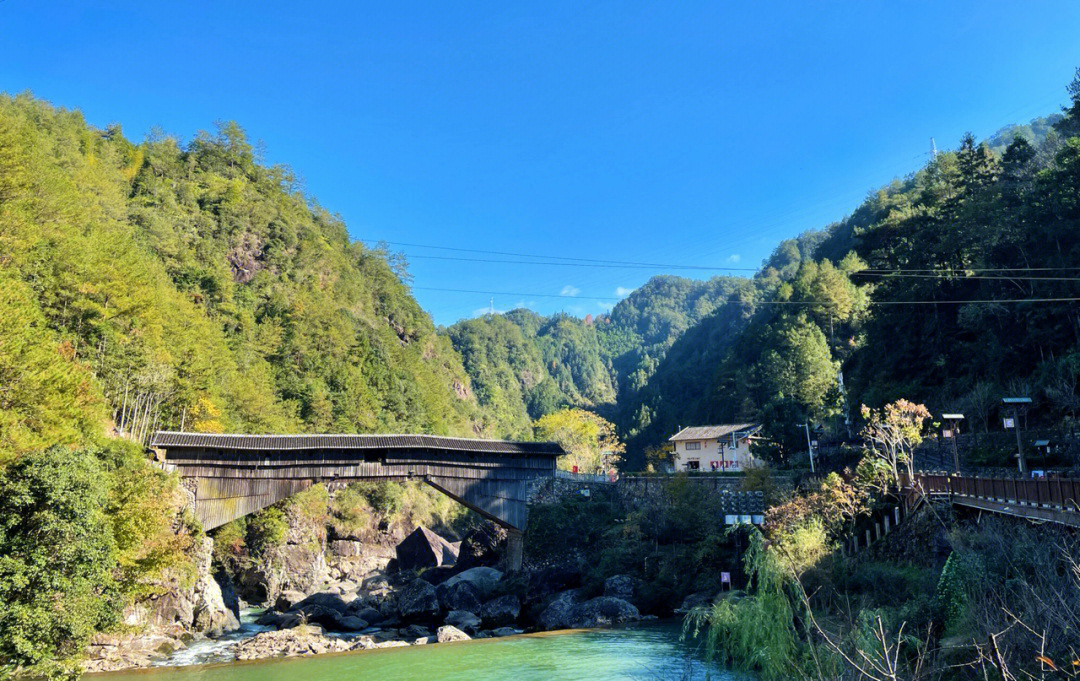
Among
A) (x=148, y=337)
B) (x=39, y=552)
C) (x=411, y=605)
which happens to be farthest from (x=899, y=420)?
(x=148, y=337)

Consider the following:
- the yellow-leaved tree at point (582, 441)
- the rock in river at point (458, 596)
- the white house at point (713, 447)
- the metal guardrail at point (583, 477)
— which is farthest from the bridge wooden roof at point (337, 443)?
the yellow-leaved tree at point (582, 441)

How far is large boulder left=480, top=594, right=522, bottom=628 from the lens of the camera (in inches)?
977

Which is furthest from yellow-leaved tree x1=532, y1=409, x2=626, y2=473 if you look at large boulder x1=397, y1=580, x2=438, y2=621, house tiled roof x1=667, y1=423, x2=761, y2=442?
large boulder x1=397, y1=580, x2=438, y2=621

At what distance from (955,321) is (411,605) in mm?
25718

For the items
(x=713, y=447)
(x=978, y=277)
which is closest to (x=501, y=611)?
(x=978, y=277)

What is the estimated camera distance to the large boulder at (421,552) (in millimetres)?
37344

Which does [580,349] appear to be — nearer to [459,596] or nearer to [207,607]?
[459,596]

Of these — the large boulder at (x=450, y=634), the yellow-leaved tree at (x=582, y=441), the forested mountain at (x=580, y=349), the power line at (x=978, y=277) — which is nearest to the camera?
the large boulder at (x=450, y=634)

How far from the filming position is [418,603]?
1011 inches

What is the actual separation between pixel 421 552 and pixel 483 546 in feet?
19.5

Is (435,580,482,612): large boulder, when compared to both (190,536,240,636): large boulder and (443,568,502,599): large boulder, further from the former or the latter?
(190,536,240,636): large boulder

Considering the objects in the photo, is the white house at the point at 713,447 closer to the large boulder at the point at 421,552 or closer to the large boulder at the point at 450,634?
the large boulder at the point at 421,552

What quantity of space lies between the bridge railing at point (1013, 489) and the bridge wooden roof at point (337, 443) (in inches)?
608

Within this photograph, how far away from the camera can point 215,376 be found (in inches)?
1307
